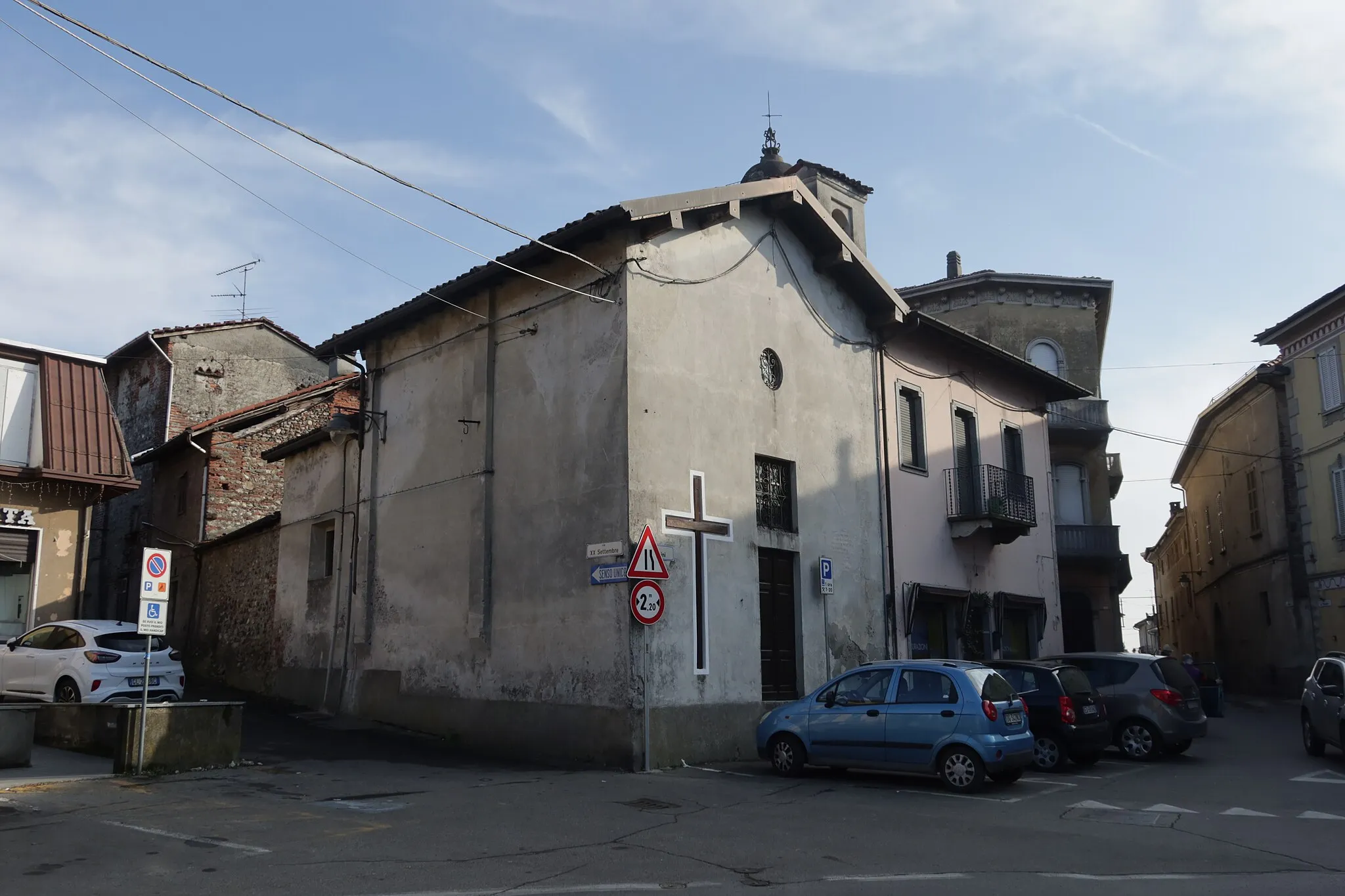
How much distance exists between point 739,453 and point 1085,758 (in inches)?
257

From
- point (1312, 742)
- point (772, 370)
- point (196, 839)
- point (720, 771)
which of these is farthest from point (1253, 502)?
point (196, 839)

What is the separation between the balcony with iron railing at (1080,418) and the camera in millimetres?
30094

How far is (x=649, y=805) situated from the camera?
1123 cm

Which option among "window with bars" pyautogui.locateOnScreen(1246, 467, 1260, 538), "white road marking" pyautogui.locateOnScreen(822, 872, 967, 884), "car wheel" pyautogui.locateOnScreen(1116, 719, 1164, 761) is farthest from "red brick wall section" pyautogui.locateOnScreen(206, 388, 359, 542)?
"window with bars" pyautogui.locateOnScreen(1246, 467, 1260, 538)

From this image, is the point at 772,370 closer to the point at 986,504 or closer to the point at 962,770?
the point at 986,504

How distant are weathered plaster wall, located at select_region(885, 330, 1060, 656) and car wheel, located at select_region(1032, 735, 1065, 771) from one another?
17.0ft

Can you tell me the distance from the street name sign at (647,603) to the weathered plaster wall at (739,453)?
48 centimetres

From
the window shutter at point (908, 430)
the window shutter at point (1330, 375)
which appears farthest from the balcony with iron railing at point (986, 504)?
the window shutter at point (1330, 375)

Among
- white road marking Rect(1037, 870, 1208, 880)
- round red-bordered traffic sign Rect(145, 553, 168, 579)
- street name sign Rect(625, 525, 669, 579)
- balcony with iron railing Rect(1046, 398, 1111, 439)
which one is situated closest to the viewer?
white road marking Rect(1037, 870, 1208, 880)

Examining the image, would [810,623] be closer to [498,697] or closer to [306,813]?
[498,697]

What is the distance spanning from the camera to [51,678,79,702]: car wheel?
54.1 feet

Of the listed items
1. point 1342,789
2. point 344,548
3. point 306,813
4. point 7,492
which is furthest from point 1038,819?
point 7,492

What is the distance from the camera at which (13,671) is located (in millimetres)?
17359

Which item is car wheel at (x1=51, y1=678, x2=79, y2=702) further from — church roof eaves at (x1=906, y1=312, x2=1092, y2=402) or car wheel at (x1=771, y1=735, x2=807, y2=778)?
church roof eaves at (x1=906, y1=312, x2=1092, y2=402)
